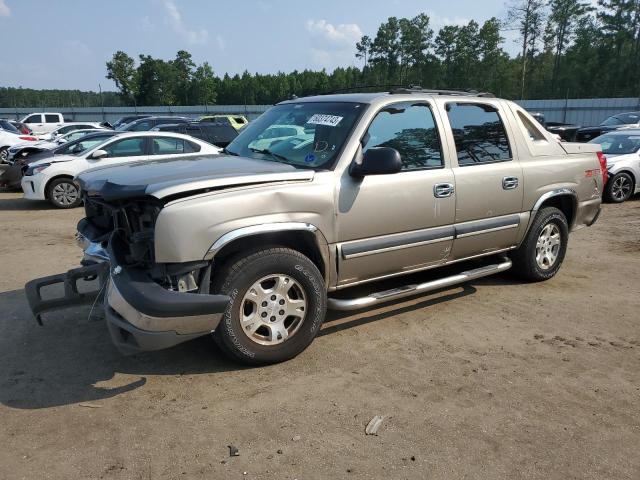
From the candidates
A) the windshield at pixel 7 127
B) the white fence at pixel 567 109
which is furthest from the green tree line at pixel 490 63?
the windshield at pixel 7 127

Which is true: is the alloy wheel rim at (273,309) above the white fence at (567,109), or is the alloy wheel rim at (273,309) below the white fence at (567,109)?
below

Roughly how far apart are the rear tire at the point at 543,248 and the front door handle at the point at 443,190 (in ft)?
4.63

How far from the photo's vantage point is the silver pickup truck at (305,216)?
3443mm

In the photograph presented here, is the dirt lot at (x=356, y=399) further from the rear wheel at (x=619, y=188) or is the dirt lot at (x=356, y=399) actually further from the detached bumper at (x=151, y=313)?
the rear wheel at (x=619, y=188)

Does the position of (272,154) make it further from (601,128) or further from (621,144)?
(601,128)

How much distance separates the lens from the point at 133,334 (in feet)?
11.0

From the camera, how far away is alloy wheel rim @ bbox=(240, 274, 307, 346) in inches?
149

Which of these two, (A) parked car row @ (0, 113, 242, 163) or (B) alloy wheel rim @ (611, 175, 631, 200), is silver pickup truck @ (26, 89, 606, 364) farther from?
(A) parked car row @ (0, 113, 242, 163)

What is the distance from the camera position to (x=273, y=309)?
12.7 feet

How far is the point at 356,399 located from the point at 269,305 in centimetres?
88

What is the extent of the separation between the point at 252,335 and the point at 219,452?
997 millimetres

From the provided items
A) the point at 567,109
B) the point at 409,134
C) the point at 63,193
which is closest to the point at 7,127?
the point at 63,193

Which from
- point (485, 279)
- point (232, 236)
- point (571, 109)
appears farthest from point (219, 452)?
point (571, 109)

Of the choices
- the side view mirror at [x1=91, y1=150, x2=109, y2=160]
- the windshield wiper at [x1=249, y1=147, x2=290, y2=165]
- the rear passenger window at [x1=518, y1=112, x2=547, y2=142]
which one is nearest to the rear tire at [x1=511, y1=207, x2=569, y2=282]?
the rear passenger window at [x1=518, y1=112, x2=547, y2=142]
